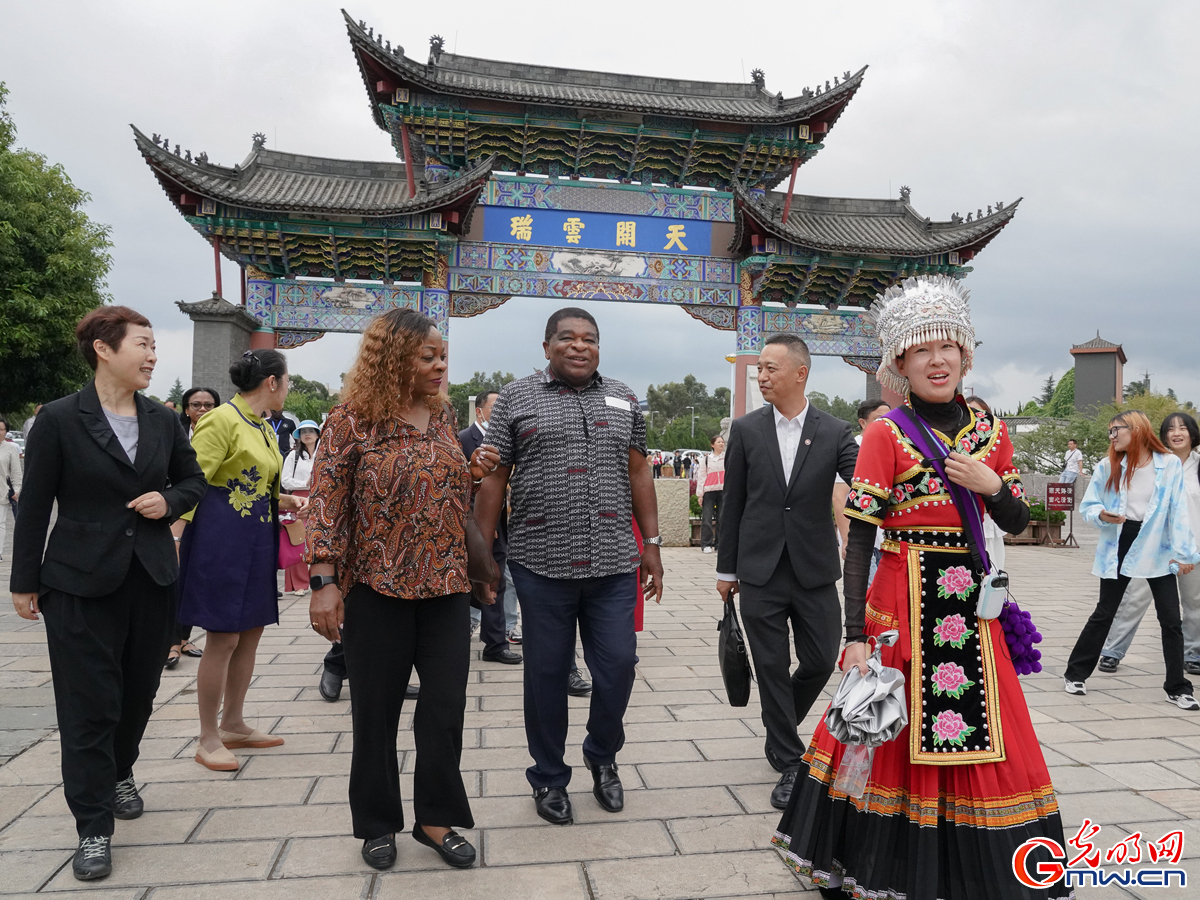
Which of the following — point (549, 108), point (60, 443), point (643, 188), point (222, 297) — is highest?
point (549, 108)

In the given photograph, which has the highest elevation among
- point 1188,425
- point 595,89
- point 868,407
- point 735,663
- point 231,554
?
point 595,89

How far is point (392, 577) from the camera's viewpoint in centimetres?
256

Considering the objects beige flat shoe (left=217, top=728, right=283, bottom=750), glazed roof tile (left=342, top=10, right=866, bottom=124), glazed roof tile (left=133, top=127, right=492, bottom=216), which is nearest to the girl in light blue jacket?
beige flat shoe (left=217, top=728, right=283, bottom=750)

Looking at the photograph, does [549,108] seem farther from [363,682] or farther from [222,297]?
[363,682]

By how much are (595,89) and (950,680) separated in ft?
50.0

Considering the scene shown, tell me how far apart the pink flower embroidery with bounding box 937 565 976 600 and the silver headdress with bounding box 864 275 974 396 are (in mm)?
608

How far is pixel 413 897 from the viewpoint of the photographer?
2.44 meters

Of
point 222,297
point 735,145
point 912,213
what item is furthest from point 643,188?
point 222,297

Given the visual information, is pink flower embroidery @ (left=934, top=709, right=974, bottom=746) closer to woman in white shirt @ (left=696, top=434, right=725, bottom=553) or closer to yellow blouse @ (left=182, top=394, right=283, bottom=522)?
yellow blouse @ (left=182, top=394, right=283, bottom=522)

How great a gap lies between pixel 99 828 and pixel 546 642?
5.07 feet

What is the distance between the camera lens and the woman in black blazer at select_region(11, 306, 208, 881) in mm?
2674

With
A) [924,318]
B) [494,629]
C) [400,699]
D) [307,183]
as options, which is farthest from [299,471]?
[307,183]

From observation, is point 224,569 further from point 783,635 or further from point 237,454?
point 783,635

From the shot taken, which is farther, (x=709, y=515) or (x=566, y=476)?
(x=709, y=515)
